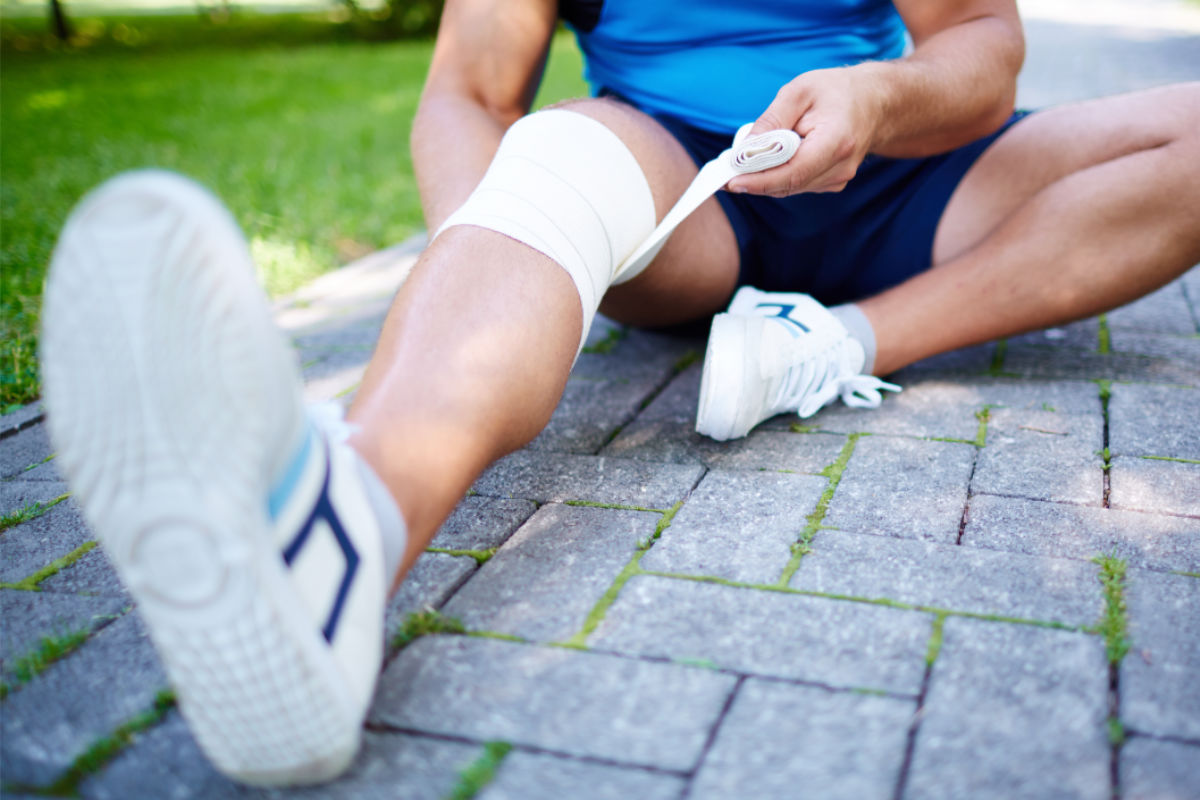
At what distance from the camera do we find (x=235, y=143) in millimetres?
4820

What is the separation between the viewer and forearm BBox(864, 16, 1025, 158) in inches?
56.2

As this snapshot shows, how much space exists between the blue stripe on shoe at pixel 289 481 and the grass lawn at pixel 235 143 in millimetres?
1394

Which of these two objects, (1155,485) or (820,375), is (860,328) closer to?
(820,375)

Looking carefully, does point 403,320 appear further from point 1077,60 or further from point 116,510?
point 1077,60

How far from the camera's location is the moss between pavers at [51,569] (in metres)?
1.26

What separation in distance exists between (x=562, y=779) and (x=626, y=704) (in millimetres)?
114

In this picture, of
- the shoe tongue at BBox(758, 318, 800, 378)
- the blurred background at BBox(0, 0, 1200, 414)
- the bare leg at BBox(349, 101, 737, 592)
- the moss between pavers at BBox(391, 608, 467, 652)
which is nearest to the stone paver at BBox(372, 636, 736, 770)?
the moss between pavers at BBox(391, 608, 467, 652)

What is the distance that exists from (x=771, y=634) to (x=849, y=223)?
37.6 inches

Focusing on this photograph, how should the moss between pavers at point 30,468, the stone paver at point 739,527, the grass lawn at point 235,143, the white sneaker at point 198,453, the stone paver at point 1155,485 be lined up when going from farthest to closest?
1. the grass lawn at point 235,143
2. the moss between pavers at point 30,468
3. the stone paver at point 1155,485
4. the stone paver at point 739,527
5. the white sneaker at point 198,453

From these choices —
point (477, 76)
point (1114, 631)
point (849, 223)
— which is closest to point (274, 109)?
point (477, 76)

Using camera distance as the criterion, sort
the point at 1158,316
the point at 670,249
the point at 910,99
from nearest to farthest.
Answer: the point at 910,99, the point at 670,249, the point at 1158,316

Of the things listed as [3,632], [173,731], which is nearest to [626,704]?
[173,731]

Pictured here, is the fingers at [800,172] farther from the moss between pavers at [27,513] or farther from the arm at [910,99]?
the moss between pavers at [27,513]

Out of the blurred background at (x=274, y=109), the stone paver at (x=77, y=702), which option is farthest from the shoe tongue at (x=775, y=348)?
the blurred background at (x=274, y=109)
